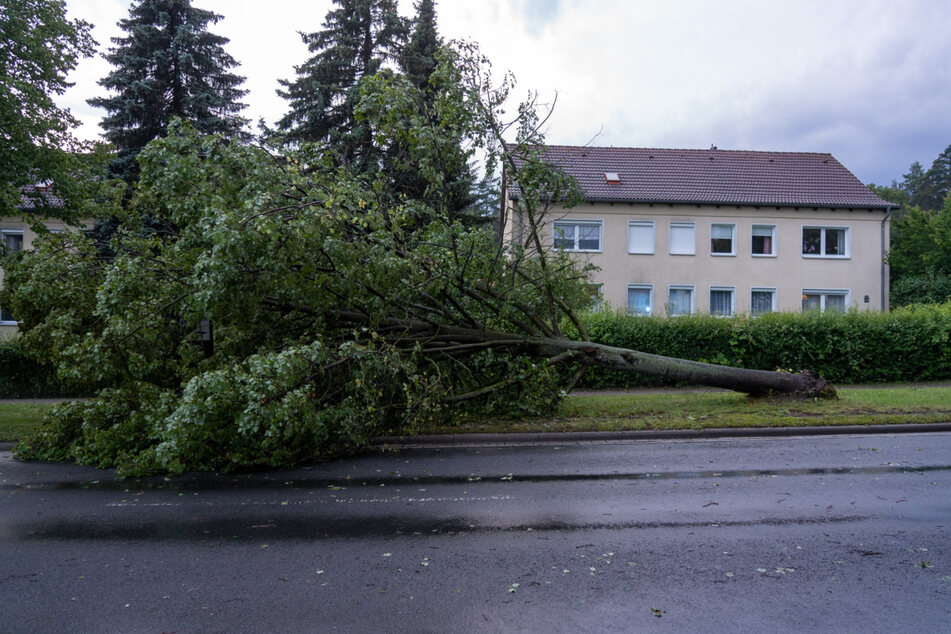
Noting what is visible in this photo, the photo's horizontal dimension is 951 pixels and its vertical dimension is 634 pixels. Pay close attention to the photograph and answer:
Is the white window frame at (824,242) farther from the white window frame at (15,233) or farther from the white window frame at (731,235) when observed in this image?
the white window frame at (15,233)

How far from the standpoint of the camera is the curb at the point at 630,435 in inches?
414

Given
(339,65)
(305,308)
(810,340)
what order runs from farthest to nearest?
(339,65) → (810,340) → (305,308)

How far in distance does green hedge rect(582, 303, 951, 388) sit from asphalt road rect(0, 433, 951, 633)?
9.01m

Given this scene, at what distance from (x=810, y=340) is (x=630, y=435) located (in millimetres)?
9492

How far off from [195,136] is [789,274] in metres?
23.8

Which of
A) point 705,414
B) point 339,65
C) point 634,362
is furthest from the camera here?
point 339,65

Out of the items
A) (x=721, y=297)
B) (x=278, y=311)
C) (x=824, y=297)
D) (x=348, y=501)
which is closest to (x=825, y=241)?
(x=824, y=297)

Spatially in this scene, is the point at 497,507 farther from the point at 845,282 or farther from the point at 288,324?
the point at 845,282

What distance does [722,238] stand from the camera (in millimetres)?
27094

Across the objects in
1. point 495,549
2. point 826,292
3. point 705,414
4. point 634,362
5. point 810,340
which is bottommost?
point 495,549

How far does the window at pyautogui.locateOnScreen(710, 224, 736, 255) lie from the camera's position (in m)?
27.0

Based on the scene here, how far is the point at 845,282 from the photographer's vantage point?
2698 centimetres

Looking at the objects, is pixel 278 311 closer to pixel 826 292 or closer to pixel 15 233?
pixel 15 233

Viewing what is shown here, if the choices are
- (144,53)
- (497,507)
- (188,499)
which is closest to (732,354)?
(497,507)
